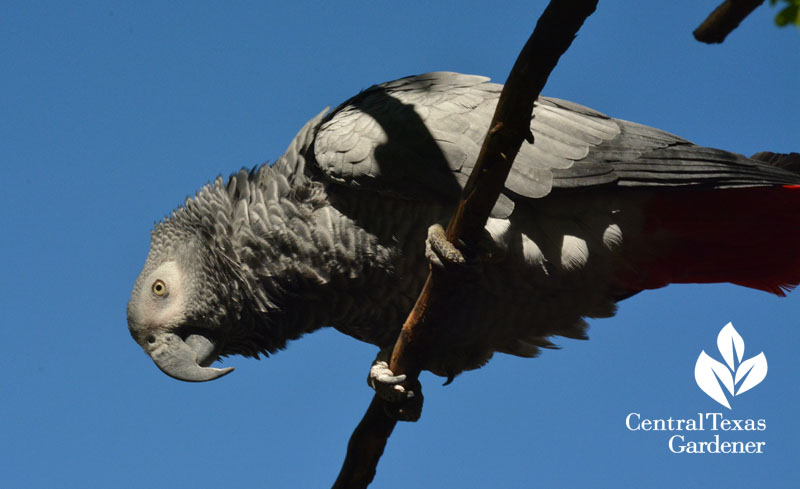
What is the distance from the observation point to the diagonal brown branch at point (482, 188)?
2.23m

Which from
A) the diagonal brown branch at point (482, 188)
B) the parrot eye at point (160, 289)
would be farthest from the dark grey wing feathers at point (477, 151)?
the parrot eye at point (160, 289)

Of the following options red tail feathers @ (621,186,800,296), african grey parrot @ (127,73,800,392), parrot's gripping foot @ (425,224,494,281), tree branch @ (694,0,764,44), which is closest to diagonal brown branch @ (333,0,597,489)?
parrot's gripping foot @ (425,224,494,281)

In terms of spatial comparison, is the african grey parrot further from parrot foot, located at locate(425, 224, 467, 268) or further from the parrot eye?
parrot foot, located at locate(425, 224, 467, 268)

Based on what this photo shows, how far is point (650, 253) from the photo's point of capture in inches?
140

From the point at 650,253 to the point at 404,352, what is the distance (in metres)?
1.29

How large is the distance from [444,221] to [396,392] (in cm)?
83

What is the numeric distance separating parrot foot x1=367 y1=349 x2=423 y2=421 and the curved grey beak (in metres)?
0.76

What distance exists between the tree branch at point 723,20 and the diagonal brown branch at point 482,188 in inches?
20.9

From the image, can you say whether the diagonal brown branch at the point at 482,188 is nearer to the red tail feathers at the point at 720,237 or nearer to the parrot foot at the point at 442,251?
the parrot foot at the point at 442,251

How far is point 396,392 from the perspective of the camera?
347 centimetres

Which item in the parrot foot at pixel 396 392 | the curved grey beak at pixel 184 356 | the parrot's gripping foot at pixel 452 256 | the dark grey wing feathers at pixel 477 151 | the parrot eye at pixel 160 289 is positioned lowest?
the curved grey beak at pixel 184 356

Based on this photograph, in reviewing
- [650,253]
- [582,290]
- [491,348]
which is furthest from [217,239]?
[650,253]

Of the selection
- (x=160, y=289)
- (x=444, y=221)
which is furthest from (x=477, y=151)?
(x=160, y=289)

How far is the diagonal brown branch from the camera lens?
87.7 inches
